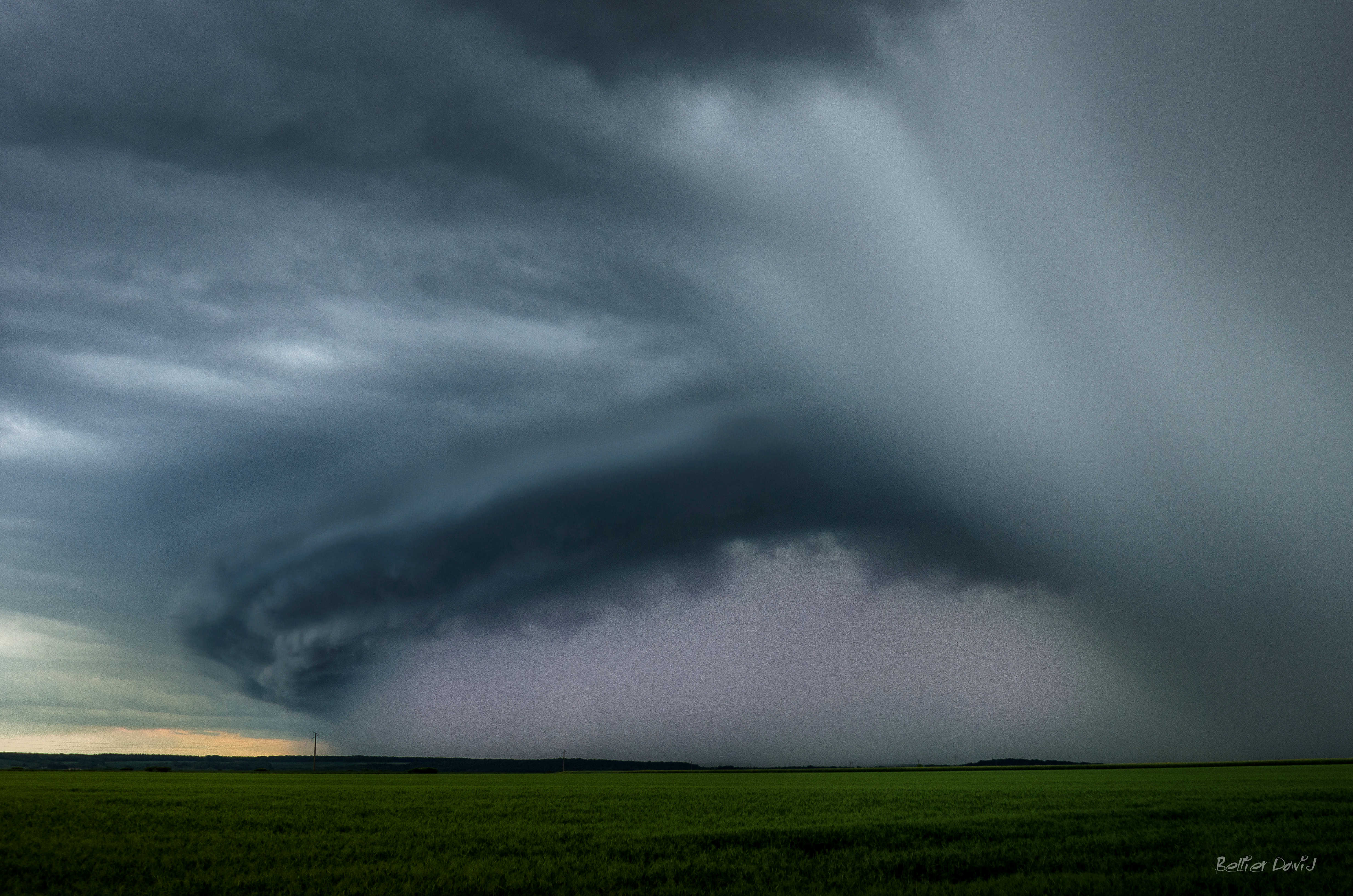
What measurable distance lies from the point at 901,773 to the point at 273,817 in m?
133

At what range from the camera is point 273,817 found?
37.8 metres

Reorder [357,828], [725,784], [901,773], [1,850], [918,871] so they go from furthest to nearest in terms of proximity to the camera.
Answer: [901,773] → [725,784] → [357,828] → [1,850] → [918,871]

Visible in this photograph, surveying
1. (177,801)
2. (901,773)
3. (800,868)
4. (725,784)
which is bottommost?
(901,773)

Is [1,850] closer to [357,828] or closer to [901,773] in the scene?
[357,828]

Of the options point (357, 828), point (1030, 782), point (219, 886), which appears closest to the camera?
point (219, 886)

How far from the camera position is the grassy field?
19984 mm

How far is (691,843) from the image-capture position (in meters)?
27.2

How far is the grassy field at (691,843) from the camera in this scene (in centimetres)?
1998

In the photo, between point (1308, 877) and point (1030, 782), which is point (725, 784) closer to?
point (1030, 782)

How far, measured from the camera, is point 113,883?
20484mm

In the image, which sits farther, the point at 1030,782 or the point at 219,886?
the point at 1030,782

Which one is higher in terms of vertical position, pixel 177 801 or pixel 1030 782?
pixel 177 801

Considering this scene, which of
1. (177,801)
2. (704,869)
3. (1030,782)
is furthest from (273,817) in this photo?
(1030,782)

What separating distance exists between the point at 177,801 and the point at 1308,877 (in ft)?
180
